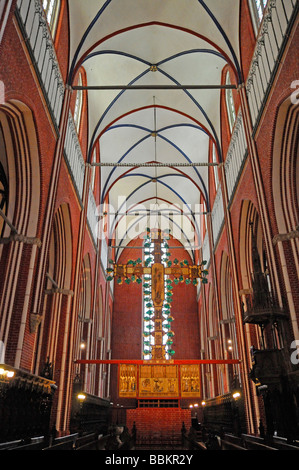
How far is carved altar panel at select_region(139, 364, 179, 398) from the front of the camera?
45.9ft

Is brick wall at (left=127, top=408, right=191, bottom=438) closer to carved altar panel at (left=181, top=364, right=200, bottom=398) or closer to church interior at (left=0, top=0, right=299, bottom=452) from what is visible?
church interior at (left=0, top=0, right=299, bottom=452)

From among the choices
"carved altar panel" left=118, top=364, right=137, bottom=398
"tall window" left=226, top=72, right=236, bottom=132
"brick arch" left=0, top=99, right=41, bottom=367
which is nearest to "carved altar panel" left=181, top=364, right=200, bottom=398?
"carved altar panel" left=118, top=364, right=137, bottom=398

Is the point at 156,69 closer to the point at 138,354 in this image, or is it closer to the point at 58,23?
the point at 58,23

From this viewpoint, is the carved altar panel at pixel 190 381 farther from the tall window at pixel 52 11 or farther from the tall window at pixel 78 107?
the tall window at pixel 52 11

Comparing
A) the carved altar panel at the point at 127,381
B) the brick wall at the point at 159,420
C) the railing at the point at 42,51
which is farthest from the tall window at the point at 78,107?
the brick wall at the point at 159,420

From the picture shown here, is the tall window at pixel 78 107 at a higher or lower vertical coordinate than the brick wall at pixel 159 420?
higher

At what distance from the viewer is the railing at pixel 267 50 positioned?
9.39 m

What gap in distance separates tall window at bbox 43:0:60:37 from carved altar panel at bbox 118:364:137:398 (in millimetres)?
12359

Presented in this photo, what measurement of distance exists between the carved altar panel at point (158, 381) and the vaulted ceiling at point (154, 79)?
891 centimetres

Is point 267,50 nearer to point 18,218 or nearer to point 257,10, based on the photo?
point 257,10

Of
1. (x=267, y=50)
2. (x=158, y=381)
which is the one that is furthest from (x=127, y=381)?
(x=267, y=50)
